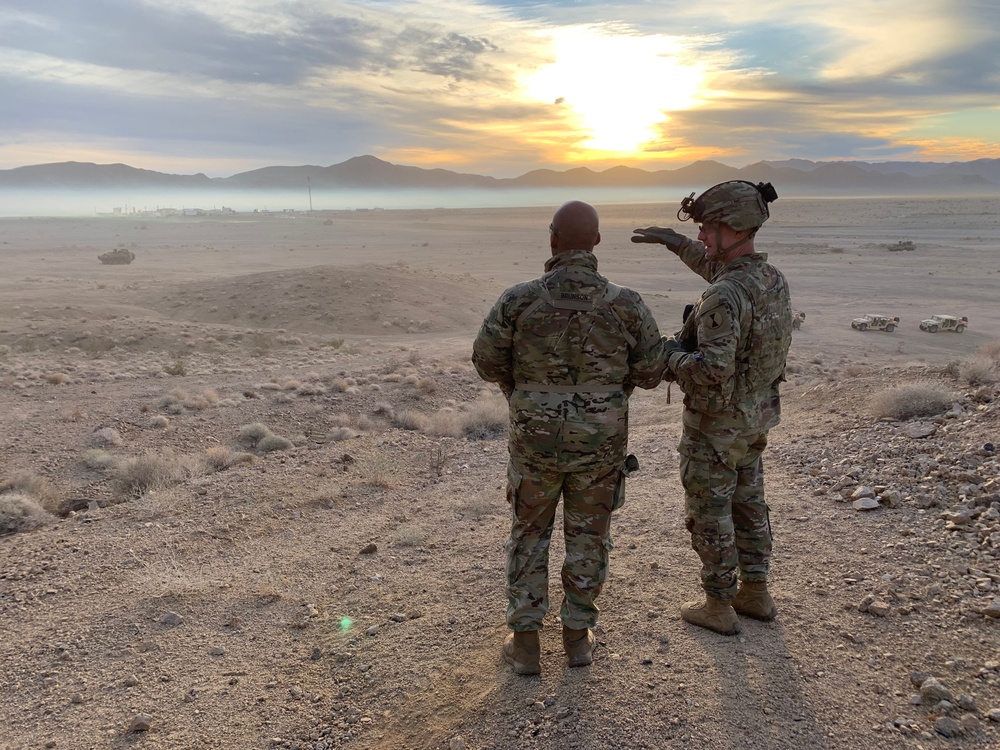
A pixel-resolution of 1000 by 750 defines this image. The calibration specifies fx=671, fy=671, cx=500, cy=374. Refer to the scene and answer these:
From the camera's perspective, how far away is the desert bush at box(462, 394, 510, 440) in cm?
927

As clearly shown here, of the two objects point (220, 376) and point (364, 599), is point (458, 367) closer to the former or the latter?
point (220, 376)

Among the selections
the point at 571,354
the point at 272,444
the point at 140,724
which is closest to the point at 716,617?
the point at 571,354

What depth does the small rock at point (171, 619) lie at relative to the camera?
14.0 ft

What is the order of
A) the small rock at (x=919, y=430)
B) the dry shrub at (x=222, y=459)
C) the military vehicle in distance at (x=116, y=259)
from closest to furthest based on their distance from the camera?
the small rock at (x=919, y=430) → the dry shrub at (x=222, y=459) → the military vehicle in distance at (x=116, y=259)

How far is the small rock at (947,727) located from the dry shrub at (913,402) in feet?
15.5

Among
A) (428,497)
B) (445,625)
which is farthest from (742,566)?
(428,497)

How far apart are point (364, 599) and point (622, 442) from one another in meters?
2.33

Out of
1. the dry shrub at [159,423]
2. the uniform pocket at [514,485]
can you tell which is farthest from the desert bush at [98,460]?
the uniform pocket at [514,485]

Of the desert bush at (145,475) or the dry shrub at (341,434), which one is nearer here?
the desert bush at (145,475)

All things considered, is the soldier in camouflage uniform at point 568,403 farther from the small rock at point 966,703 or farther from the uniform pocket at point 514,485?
the small rock at point 966,703

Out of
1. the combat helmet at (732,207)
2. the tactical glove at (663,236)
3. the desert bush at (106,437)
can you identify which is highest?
the combat helmet at (732,207)

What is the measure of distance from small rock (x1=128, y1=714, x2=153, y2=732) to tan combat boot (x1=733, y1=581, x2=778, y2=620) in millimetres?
3095

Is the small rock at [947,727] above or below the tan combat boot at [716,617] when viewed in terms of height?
below

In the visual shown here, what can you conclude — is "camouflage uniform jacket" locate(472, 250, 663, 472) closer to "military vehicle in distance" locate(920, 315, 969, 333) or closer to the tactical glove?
the tactical glove
